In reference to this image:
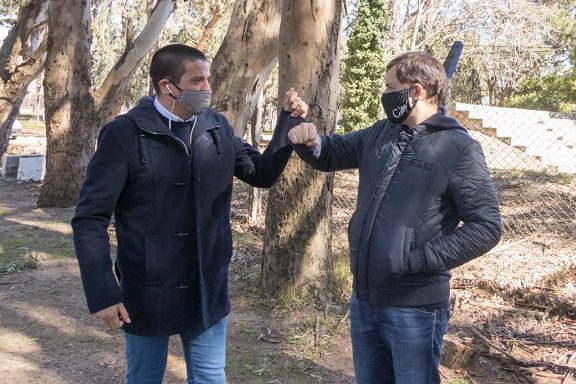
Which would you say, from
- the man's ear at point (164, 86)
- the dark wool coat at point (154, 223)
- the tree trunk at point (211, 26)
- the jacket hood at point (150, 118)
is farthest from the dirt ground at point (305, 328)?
the tree trunk at point (211, 26)

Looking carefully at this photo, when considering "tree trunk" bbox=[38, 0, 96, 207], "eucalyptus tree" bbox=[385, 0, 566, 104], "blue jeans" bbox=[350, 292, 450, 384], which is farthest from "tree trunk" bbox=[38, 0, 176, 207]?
"eucalyptus tree" bbox=[385, 0, 566, 104]

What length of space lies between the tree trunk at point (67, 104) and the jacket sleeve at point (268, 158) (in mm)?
8191

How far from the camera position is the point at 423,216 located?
2396 millimetres

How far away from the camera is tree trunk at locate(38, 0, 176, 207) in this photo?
10164mm

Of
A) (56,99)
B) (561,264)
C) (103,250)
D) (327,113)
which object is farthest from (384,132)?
(56,99)

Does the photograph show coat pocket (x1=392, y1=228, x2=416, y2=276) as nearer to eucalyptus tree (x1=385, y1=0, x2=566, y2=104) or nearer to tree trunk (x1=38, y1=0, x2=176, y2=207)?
tree trunk (x1=38, y1=0, x2=176, y2=207)

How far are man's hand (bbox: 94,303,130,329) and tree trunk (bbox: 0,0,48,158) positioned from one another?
11.3 metres

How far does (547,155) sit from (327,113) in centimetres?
1066

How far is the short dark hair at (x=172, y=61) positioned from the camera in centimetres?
257

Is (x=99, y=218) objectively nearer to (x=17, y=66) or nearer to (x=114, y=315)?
(x=114, y=315)

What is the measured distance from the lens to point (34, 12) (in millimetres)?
13188

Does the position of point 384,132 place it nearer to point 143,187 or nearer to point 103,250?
point 143,187

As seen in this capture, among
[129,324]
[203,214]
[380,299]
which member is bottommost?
[129,324]

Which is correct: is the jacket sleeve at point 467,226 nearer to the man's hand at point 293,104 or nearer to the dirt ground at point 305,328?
the man's hand at point 293,104
